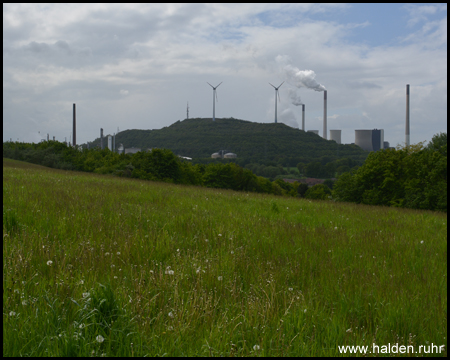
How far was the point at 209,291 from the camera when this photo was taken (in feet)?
12.4

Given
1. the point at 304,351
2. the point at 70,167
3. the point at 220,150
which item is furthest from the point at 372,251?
the point at 220,150

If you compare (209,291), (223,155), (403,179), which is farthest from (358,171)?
(223,155)

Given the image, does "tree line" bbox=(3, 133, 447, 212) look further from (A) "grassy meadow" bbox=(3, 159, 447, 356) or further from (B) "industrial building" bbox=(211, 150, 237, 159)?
(B) "industrial building" bbox=(211, 150, 237, 159)

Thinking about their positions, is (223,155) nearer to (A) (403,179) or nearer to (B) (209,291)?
(A) (403,179)

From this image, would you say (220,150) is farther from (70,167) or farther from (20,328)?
(20,328)

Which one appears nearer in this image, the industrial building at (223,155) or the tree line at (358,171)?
the tree line at (358,171)

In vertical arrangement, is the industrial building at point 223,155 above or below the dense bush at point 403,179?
above

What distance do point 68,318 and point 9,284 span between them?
35.3 inches

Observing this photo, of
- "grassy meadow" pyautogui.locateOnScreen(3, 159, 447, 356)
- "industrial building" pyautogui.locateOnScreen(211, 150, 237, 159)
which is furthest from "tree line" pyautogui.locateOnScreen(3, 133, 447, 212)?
"industrial building" pyautogui.locateOnScreen(211, 150, 237, 159)

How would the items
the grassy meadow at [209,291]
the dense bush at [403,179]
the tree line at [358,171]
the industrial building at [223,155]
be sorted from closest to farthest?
1. the grassy meadow at [209,291]
2. the dense bush at [403,179]
3. the tree line at [358,171]
4. the industrial building at [223,155]

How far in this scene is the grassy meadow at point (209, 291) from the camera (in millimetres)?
2648

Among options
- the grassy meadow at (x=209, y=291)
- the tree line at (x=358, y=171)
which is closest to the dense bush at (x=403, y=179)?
the tree line at (x=358, y=171)

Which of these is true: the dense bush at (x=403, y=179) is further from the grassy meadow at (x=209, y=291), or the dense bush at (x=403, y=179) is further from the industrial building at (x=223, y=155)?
the industrial building at (x=223, y=155)

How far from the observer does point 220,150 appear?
196750mm
